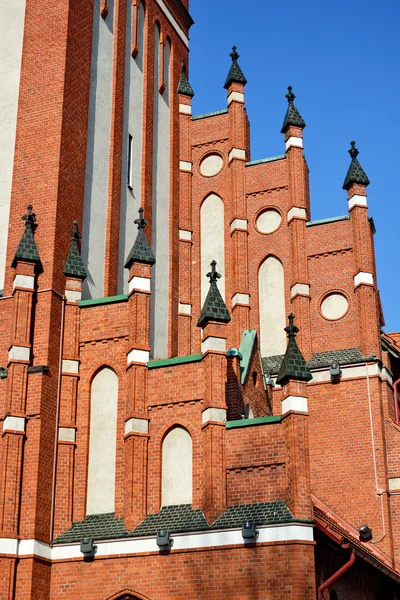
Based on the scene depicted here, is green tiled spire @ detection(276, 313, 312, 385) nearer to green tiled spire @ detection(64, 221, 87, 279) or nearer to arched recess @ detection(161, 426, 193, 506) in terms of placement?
arched recess @ detection(161, 426, 193, 506)

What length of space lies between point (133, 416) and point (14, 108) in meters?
9.03

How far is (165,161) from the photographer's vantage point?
30.2m

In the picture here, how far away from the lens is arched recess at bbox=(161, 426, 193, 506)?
67.1 ft

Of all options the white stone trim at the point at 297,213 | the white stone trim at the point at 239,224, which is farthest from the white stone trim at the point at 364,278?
the white stone trim at the point at 239,224

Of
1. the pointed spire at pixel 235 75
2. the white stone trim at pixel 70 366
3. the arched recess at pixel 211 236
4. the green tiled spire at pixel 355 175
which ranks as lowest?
the white stone trim at pixel 70 366

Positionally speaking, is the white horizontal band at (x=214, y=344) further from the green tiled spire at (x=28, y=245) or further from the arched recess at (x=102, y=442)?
the green tiled spire at (x=28, y=245)

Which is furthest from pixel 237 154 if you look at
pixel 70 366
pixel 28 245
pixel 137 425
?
pixel 137 425

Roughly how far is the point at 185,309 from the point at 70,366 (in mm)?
7208

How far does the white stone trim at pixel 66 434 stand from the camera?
2152 cm

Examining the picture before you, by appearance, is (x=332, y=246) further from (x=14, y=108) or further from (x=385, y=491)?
(x=14, y=108)

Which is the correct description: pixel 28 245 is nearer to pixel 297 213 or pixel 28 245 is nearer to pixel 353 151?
pixel 297 213

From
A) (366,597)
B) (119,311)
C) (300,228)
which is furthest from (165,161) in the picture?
(366,597)

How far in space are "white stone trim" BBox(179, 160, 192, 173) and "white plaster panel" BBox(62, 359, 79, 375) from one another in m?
10.4

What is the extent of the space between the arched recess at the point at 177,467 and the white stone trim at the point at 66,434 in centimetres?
212
